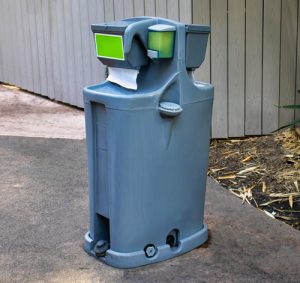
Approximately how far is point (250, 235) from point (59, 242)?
4.16ft

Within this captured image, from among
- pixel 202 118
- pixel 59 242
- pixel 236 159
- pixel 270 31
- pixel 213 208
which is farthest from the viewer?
pixel 270 31

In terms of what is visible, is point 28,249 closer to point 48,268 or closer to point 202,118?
point 48,268

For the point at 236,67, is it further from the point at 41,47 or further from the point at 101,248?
the point at 41,47

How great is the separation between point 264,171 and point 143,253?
79.8 inches

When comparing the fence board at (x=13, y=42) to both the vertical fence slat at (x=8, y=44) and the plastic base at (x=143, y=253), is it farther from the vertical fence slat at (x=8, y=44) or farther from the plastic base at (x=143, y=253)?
the plastic base at (x=143, y=253)

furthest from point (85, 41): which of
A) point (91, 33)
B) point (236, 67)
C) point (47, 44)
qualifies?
point (236, 67)

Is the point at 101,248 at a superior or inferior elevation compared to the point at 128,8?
inferior

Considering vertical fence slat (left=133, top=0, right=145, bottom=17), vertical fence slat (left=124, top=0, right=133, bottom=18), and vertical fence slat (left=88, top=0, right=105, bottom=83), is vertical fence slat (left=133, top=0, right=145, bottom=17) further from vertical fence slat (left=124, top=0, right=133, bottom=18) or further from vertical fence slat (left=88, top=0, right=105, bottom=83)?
vertical fence slat (left=88, top=0, right=105, bottom=83)

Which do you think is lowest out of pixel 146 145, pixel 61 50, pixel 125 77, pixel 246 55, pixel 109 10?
pixel 61 50

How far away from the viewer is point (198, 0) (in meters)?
5.84

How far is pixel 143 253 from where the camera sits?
375 centimetres

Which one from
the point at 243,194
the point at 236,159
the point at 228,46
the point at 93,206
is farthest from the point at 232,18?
the point at 93,206

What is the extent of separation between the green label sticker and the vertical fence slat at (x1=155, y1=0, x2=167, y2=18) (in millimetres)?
2628

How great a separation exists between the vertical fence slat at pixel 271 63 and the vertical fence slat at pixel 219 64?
1.40 feet
